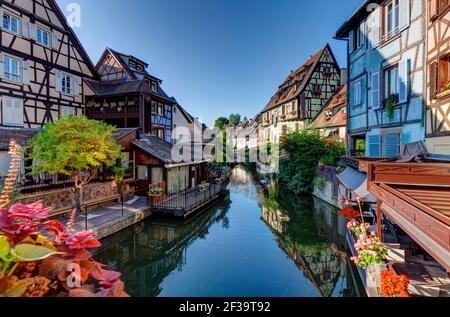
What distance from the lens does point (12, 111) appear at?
1362cm

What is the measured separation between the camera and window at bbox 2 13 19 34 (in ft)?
43.1

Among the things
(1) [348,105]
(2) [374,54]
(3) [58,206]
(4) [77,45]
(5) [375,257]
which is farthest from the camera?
(4) [77,45]

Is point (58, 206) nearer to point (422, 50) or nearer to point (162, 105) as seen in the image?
point (162, 105)

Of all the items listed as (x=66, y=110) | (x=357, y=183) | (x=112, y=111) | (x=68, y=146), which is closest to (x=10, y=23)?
(x=66, y=110)

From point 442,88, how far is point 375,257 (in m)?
6.22

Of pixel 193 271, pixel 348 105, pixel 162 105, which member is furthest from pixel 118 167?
pixel 348 105

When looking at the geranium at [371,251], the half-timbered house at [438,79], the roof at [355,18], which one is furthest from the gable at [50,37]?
the half-timbered house at [438,79]

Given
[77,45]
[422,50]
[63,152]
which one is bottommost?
[63,152]

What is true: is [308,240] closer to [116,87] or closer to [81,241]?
[81,241]

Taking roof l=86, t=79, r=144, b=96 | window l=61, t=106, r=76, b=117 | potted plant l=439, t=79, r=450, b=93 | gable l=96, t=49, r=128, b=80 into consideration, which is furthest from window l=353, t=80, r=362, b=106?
window l=61, t=106, r=76, b=117

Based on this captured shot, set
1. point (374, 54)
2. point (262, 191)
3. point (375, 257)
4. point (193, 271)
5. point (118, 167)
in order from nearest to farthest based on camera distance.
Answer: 1. point (375, 257)
2. point (193, 271)
3. point (374, 54)
4. point (118, 167)
5. point (262, 191)

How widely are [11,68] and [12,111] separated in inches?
100

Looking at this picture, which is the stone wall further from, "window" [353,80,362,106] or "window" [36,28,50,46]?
"window" [353,80,362,106]

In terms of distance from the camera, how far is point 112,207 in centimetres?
1158
